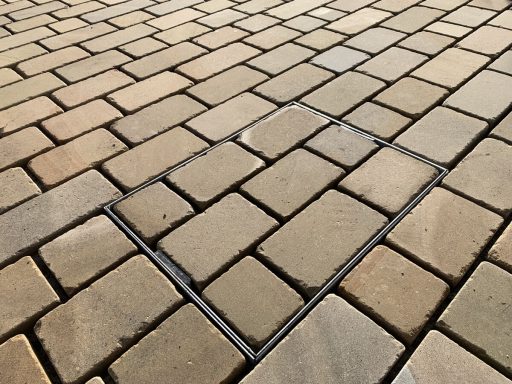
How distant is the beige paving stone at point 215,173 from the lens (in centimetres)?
190

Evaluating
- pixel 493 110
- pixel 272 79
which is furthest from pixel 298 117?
pixel 493 110

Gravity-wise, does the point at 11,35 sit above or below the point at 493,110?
below

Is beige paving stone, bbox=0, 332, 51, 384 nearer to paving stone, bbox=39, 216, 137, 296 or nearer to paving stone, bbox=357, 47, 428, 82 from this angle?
paving stone, bbox=39, 216, 137, 296

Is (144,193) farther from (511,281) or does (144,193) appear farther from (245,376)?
(511,281)

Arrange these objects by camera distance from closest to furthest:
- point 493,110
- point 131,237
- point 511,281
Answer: point 511,281
point 131,237
point 493,110

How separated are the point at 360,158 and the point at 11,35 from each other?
2916mm

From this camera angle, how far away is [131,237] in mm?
1739

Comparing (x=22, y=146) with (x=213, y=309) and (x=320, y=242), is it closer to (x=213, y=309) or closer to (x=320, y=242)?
(x=213, y=309)

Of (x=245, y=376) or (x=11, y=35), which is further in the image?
(x=11, y=35)

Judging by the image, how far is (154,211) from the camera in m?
1.83

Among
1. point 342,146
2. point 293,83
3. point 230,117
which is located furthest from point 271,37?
point 342,146

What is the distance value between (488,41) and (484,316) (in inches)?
88.3

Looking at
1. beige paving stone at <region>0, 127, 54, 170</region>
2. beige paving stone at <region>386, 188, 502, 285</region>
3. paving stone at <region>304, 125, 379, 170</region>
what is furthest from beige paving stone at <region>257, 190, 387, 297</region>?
beige paving stone at <region>0, 127, 54, 170</region>

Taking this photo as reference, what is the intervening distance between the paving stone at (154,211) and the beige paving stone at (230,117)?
1.49 ft
